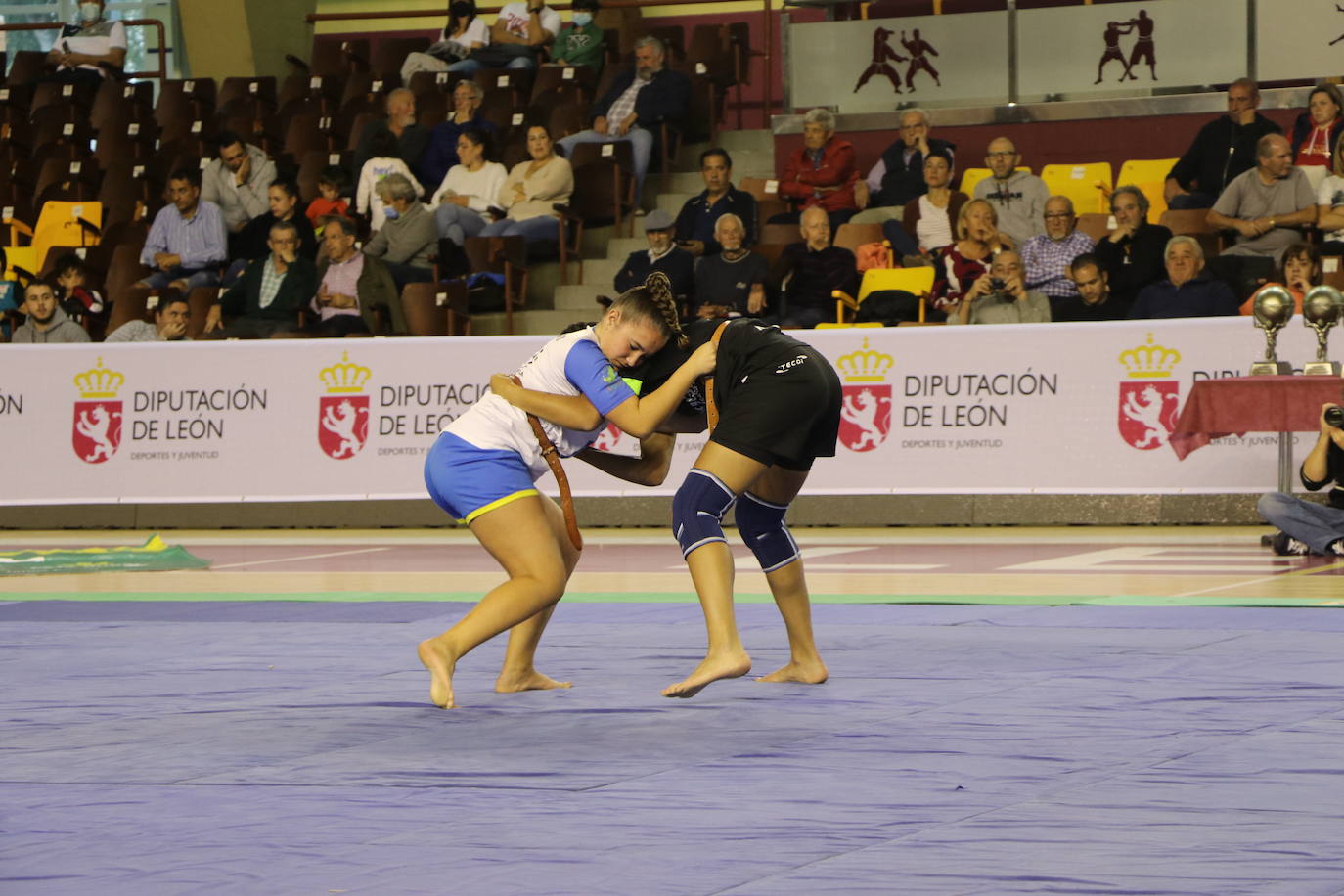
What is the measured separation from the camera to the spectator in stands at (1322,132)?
13.4 metres

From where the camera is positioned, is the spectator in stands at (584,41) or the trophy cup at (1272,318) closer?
the trophy cup at (1272,318)

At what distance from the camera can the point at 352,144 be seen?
1788 cm

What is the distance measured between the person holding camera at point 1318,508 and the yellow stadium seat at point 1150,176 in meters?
5.06

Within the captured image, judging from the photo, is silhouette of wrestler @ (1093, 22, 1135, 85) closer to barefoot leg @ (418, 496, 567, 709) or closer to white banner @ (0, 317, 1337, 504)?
white banner @ (0, 317, 1337, 504)

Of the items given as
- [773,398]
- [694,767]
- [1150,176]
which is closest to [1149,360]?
[1150,176]

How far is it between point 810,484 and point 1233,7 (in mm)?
5934

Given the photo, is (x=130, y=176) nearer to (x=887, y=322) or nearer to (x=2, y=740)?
(x=887, y=322)

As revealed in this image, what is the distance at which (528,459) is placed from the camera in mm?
5746

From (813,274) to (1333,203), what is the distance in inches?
140

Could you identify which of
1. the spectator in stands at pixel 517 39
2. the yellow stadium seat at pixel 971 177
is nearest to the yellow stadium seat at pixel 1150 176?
the yellow stadium seat at pixel 971 177

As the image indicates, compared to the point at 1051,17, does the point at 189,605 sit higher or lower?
lower

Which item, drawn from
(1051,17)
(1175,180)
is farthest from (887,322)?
(1051,17)

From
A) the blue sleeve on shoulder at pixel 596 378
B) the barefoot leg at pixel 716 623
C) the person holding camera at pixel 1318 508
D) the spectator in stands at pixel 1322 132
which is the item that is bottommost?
the person holding camera at pixel 1318 508

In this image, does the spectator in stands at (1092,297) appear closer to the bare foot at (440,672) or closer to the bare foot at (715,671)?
the bare foot at (715,671)
